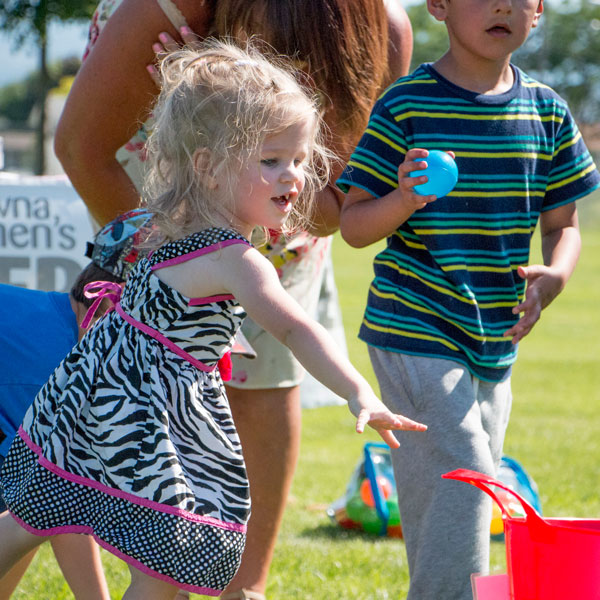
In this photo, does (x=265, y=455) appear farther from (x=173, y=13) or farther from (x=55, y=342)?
(x=173, y=13)

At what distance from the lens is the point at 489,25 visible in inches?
94.7

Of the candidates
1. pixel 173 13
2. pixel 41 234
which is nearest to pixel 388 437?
pixel 173 13

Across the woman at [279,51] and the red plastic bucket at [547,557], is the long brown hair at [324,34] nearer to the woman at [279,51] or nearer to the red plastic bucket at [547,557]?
the woman at [279,51]

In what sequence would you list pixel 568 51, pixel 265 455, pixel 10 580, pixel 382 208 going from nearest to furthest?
pixel 382 208 → pixel 10 580 → pixel 265 455 → pixel 568 51

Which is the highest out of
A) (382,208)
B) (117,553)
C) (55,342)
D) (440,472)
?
(382,208)

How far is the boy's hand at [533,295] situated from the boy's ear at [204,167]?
0.72 metres

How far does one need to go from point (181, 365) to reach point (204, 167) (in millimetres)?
390

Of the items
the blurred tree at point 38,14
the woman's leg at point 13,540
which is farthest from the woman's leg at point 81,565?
the blurred tree at point 38,14

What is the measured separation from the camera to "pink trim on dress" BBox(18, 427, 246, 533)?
1.98 meters

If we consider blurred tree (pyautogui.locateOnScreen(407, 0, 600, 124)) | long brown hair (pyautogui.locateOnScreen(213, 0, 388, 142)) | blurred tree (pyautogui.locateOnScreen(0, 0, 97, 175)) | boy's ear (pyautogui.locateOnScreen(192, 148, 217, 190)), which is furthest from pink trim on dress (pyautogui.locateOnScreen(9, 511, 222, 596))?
blurred tree (pyautogui.locateOnScreen(407, 0, 600, 124))

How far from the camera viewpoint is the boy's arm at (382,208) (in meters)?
2.22

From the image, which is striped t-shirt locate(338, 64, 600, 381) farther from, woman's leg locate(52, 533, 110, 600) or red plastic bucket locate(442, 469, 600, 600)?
woman's leg locate(52, 533, 110, 600)

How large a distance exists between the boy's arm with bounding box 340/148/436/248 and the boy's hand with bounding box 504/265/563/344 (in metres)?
0.30

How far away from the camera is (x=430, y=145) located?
2422 mm
